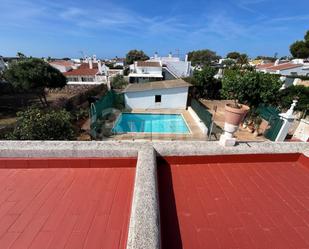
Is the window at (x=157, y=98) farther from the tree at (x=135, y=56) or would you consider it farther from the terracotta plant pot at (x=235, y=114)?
the tree at (x=135, y=56)

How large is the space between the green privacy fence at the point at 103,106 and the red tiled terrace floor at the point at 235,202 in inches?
434

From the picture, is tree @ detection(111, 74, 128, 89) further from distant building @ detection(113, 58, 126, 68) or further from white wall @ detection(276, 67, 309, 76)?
white wall @ detection(276, 67, 309, 76)

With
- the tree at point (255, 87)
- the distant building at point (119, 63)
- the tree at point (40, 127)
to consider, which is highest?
the tree at point (255, 87)

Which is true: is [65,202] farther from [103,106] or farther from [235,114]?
[103,106]

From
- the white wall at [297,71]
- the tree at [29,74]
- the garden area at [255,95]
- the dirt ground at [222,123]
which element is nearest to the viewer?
the garden area at [255,95]

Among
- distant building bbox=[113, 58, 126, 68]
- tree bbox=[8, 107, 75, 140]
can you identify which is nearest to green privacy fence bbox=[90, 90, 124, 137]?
tree bbox=[8, 107, 75, 140]

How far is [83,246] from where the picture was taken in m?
1.96

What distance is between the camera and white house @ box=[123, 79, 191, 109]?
67.6ft

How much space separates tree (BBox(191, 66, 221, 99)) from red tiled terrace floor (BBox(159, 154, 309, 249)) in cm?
2207

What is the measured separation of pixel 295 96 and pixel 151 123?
14.3 meters

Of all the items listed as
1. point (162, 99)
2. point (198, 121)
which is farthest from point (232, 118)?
point (162, 99)

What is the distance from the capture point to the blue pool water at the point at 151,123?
15808 millimetres

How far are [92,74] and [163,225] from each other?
3765 cm

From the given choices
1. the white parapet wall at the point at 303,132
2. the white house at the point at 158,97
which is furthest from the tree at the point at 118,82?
the white parapet wall at the point at 303,132
